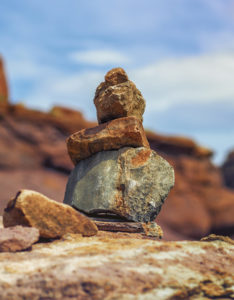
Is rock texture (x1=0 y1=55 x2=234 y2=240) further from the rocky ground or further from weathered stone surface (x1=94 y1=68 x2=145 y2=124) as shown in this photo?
weathered stone surface (x1=94 y1=68 x2=145 y2=124)

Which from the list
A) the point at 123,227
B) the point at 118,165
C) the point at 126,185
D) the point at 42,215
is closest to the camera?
the point at 42,215

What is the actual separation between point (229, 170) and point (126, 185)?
38447 millimetres

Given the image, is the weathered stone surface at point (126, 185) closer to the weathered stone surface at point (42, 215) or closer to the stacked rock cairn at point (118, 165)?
the stacked rock cairn at point (118, 165)

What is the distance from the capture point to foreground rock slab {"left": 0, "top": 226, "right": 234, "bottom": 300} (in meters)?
4.12

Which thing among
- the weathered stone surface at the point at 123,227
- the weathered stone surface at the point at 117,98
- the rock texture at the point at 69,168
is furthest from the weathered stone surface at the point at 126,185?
the rock texture at the point at 69,168

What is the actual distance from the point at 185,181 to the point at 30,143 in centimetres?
915

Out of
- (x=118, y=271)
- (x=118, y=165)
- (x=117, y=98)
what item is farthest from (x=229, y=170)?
(x=118, y=271)

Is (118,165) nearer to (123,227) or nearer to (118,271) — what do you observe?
(123,227)

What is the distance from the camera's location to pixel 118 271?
4344 millimetres

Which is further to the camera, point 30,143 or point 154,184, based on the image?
point 30,143

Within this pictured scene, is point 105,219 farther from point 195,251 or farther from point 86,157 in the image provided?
point 195,251

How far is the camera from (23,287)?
410 cm

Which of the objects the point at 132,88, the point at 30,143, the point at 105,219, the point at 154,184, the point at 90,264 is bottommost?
the point at 90,264

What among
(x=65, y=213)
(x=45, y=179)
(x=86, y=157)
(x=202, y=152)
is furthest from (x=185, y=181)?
(x=65, y=213)
